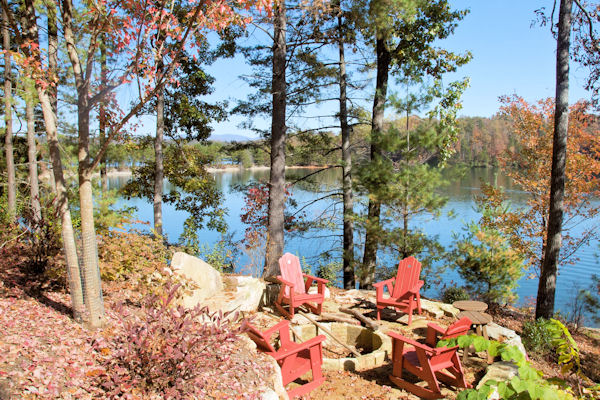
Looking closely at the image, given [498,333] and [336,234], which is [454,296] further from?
[336,234]

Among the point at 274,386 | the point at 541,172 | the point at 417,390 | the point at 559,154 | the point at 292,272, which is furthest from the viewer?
the point at 541,172

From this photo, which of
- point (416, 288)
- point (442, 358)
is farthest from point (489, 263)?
point (442, 358)

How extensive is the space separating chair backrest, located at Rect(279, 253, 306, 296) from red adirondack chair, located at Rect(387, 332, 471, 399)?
5.28 feet

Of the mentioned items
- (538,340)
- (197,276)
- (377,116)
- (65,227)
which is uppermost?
(377,116)

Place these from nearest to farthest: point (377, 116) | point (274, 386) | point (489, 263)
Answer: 1. point (274, 386)
2. point (489, 263)
3. point (377, 116)

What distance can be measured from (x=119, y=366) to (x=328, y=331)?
8.03 ft

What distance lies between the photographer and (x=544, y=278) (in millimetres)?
5367

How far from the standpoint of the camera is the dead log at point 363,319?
14.2 ft

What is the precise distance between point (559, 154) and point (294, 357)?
14.8 ft

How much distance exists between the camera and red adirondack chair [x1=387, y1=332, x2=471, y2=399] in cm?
315

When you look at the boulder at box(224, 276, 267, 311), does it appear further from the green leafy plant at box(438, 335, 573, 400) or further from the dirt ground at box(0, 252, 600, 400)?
the green leafy plant at box(438, 335, 573, 400)

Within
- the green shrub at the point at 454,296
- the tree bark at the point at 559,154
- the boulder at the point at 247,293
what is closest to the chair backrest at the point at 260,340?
the boulder at the point at 247,293

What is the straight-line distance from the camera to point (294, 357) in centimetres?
318

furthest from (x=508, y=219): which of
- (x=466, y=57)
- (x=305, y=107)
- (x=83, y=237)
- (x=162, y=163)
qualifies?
(x=83, y=237)
